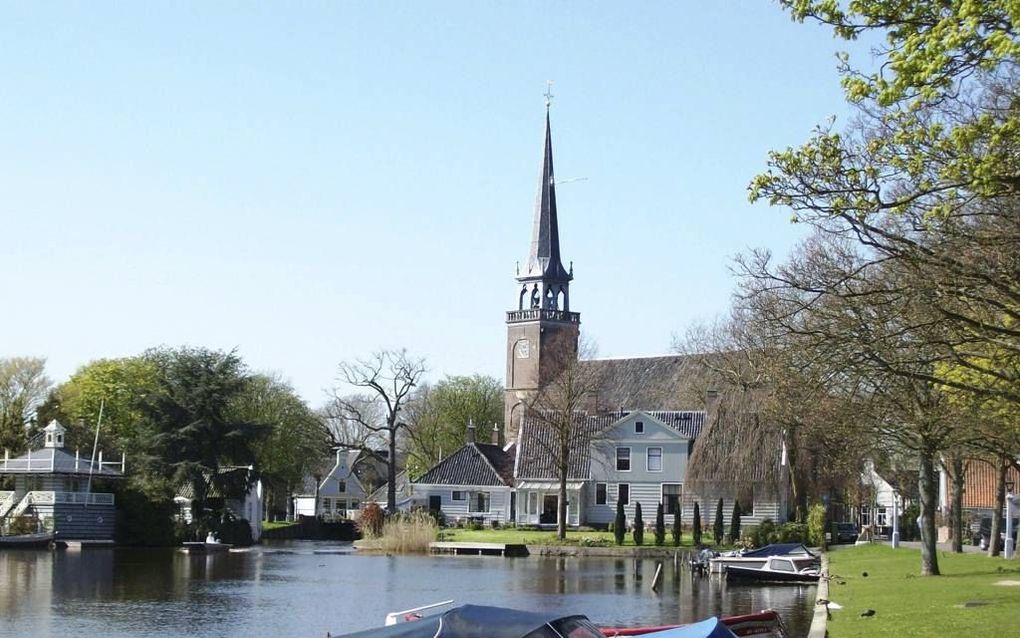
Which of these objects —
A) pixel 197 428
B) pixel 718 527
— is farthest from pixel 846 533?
pixel 197 428

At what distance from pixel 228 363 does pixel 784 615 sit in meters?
52.3

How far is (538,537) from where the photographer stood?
73.9 metres

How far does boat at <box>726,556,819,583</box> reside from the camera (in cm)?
4578

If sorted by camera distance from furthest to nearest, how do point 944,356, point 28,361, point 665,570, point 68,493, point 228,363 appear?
1. point 28,361
2. point 228,363
3. point 68,493
4. point 665,570
5. point 944,356

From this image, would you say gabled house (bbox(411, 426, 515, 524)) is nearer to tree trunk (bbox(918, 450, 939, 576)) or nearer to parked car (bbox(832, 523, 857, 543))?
parked car (bbox(832, 523, 857, 543))

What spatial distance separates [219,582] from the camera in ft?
161

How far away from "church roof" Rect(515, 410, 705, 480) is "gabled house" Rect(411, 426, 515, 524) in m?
1.78

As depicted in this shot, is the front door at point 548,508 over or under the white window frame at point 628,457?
under

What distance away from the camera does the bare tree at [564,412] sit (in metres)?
74.9

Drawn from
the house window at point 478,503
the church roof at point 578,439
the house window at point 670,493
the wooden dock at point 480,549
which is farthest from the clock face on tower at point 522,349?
the wooden dock at point 480,549

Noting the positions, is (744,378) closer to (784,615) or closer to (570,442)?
(570,442)

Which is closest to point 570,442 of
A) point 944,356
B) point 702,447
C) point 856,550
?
point 702,447

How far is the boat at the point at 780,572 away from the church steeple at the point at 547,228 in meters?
63.0

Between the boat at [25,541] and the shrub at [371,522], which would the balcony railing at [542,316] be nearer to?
the shrub at [371,522]
